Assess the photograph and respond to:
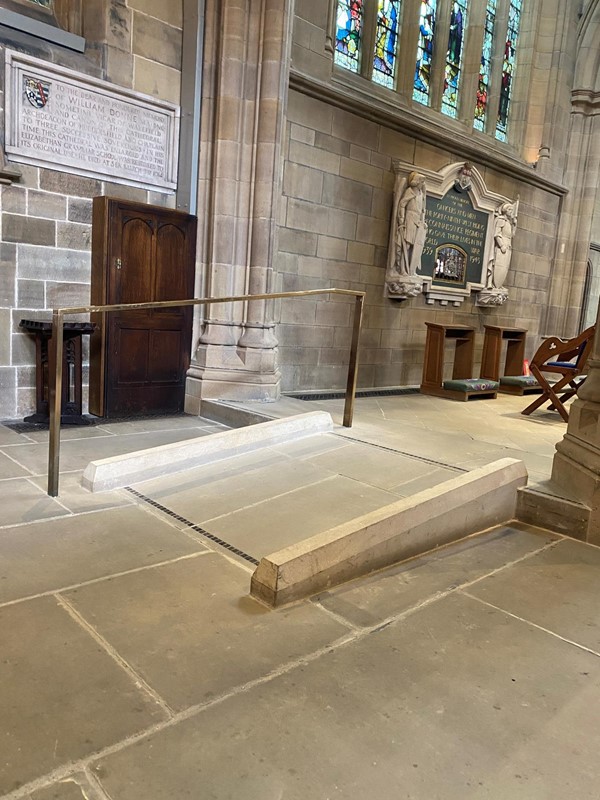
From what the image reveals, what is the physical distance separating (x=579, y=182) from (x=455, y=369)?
403cm

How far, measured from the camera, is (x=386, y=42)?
6727mm

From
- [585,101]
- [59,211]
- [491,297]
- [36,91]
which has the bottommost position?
[491,297]

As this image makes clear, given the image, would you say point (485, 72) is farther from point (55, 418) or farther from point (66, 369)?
point (55, 418)

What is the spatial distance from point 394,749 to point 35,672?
2.85ft

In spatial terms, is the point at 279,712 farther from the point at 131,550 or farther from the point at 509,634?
the point at 131,550

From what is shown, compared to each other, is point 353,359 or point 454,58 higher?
point 454,58

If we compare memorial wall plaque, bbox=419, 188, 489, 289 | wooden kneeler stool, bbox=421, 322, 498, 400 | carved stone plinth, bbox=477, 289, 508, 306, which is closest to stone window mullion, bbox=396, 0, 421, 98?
memorial wall plaque, bbox=419, 188, 489, 289

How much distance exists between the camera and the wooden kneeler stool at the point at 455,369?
6137 mm

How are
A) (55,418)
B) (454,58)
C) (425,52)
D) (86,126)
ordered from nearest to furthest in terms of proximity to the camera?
(55,418) → (86,126) → (425,52) → (454,58)

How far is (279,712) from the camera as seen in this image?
1444mm

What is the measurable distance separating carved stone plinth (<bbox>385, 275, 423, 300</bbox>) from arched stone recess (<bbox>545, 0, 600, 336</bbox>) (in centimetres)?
344

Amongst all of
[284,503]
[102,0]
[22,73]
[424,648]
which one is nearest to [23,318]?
[22,73]

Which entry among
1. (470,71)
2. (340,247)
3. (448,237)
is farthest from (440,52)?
(340,247)

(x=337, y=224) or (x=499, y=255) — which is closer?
(x=337, y=224)
